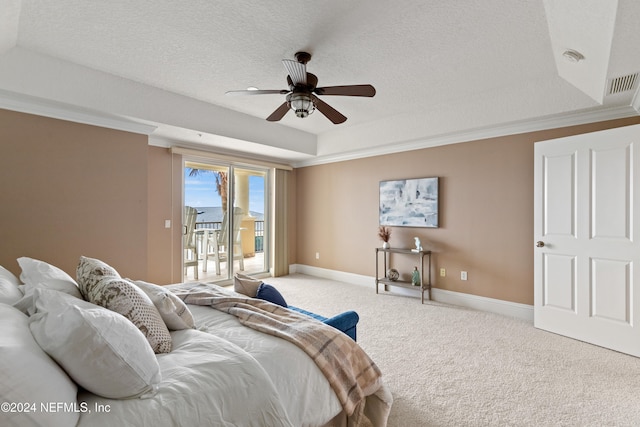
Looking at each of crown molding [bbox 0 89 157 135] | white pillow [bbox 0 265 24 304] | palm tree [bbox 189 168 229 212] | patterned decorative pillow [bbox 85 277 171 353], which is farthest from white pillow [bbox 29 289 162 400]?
palm tree [bbox 189 168 229 212]

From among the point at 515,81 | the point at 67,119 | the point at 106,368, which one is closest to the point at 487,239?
the point at 515,81

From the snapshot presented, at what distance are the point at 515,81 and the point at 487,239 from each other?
6.32ft

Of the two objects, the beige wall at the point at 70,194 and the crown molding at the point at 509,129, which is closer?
the beige wall at the point at 70,194

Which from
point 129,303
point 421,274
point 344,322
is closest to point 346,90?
point 344,322

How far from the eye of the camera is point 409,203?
4648 mm

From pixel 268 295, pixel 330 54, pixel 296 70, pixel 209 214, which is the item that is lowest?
pixel 268 295

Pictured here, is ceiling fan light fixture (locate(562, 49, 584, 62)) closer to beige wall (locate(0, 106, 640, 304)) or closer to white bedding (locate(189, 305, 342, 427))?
beige wall (locate(0, 106, 640, 304))

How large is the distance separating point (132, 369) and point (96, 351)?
5.2 inches

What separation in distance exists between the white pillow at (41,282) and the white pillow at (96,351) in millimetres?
409

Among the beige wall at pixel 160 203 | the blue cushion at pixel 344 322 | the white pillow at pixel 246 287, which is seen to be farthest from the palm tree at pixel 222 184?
the blue cushion at pixel 344 322

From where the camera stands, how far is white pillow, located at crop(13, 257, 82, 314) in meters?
1.38

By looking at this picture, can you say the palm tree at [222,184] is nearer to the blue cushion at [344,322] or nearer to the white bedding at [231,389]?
the blue cushion at [344,322]

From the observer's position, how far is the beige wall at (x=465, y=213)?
3688mm

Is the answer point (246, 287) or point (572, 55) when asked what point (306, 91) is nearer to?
point (246, 287)
